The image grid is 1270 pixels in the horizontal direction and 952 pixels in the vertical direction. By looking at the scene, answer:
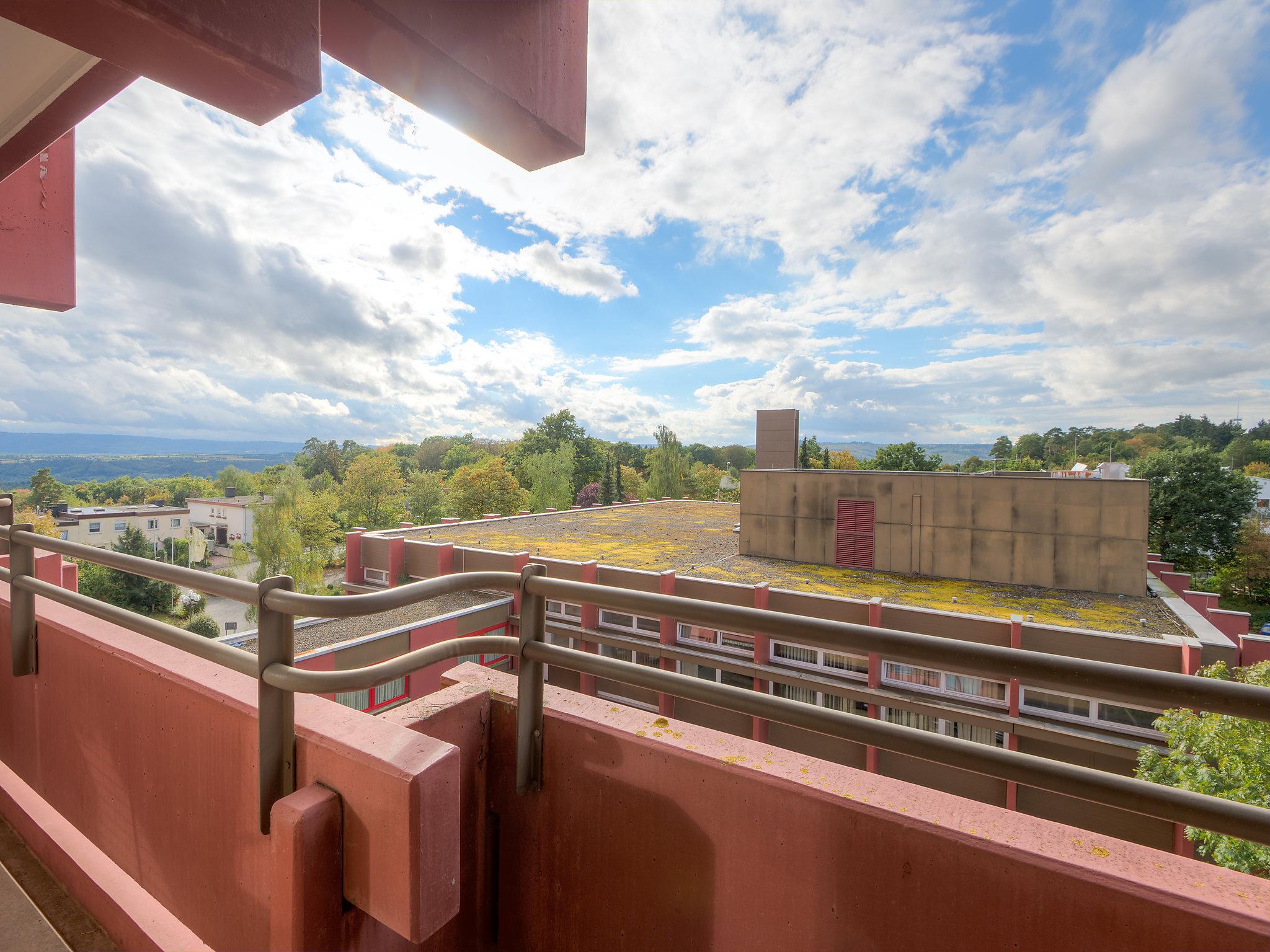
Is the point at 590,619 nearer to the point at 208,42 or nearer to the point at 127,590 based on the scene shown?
the point at 208,42

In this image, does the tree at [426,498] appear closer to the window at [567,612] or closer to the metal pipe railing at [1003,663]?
the window at [567,612]

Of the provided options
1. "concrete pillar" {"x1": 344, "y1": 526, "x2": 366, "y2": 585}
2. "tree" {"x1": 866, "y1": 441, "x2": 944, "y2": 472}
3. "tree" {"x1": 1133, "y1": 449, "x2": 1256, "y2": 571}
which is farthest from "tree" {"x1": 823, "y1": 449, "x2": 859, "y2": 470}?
"concrete pillar" {"x1": 344, "y1": 526, "x2": 366, "y2": 585}

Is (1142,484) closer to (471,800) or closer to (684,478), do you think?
(471,800)

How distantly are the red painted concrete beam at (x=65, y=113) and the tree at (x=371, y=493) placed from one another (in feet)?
153

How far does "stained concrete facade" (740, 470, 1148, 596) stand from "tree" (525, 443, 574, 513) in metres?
25.2

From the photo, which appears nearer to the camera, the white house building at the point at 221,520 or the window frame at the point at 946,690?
the window frame at the point at 946,690

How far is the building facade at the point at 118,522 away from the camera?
4775 cm

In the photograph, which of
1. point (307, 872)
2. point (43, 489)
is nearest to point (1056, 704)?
point (307, 872)

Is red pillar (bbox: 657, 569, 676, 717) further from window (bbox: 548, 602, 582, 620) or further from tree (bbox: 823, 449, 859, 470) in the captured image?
tree (bbox: 823, 449, 859, 470)

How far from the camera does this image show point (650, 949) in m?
1.39

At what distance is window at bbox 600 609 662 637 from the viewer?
1390cm

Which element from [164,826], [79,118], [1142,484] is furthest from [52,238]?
[1142,484]

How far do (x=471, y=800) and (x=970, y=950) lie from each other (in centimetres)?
122

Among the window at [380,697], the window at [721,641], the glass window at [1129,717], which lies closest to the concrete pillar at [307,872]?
the window at [380,697]
